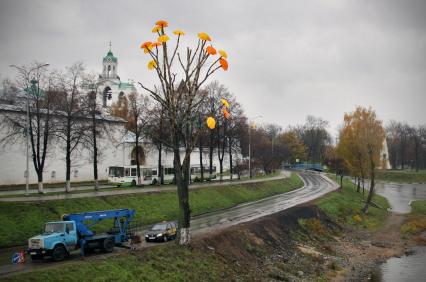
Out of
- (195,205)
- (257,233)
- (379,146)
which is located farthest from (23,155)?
(379,146)

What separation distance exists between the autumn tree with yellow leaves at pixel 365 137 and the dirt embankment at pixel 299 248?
12.0 metres

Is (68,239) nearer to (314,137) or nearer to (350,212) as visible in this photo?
(350,212)

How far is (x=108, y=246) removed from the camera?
80.2ft

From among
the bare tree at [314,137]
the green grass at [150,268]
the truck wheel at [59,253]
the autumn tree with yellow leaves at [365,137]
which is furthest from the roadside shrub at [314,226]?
the bare tree at [314,137]

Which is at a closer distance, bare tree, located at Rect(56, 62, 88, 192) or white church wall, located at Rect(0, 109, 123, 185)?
bare tree, located at Rect(56, 62, 88, 192)

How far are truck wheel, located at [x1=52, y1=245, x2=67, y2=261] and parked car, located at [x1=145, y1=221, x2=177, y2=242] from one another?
7.33 m

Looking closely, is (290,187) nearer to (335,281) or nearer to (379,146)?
(379,146)

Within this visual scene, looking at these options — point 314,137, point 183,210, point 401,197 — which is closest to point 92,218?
point 183,210

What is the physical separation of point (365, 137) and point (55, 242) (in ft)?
152

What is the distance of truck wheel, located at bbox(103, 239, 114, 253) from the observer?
24.3 m

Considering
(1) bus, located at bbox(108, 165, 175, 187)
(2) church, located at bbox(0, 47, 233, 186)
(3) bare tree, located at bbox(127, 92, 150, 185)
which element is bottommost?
(1) bus, located at bbox(108, 165, 175, 187)

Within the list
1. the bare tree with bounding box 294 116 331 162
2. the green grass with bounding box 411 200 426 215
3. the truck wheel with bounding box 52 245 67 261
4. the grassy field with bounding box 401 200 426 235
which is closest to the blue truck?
the truck wheel with bounding box 52 245 67 261

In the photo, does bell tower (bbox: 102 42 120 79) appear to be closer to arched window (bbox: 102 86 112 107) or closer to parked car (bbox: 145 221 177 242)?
arched window (bbox: 102 86 112 107)

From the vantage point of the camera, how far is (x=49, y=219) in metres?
32.0
